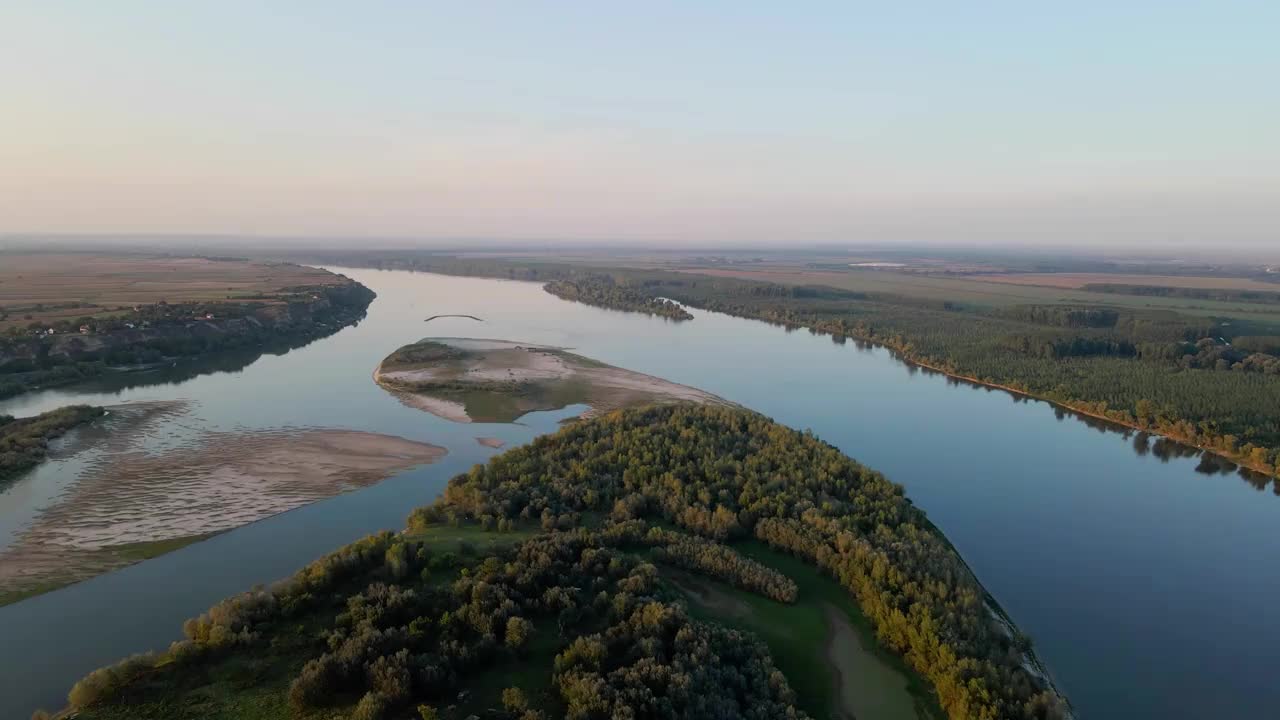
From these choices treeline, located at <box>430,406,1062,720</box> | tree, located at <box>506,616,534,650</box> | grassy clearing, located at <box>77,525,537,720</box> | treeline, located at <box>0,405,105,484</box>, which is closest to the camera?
grassy clearing, located at <box>77,525,537,720</box>

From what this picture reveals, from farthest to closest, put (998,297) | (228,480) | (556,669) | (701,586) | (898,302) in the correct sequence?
(998,297), (898,302), (228,480), (701,586), (556,669)

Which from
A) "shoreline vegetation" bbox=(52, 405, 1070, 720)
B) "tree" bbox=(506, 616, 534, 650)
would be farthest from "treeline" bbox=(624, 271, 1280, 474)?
"tree" bbox=(506, 616, 534, 650)

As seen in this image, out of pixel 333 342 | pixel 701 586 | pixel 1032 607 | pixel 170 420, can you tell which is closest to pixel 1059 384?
pixel 1032 607

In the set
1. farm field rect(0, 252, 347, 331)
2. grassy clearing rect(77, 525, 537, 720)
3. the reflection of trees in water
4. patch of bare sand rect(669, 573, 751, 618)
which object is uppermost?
farm field rect(0, 252, 347, 331)

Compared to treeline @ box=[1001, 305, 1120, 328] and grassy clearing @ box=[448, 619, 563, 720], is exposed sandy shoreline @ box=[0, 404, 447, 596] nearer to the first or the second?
grassy clearing @ box=[448, 619, 563, 720]

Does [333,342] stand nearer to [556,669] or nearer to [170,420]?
[170,420]

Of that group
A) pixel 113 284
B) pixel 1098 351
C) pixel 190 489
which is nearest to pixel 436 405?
pixel 190 489

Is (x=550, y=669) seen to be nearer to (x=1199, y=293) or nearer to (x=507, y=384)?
(x=507, y=384)
